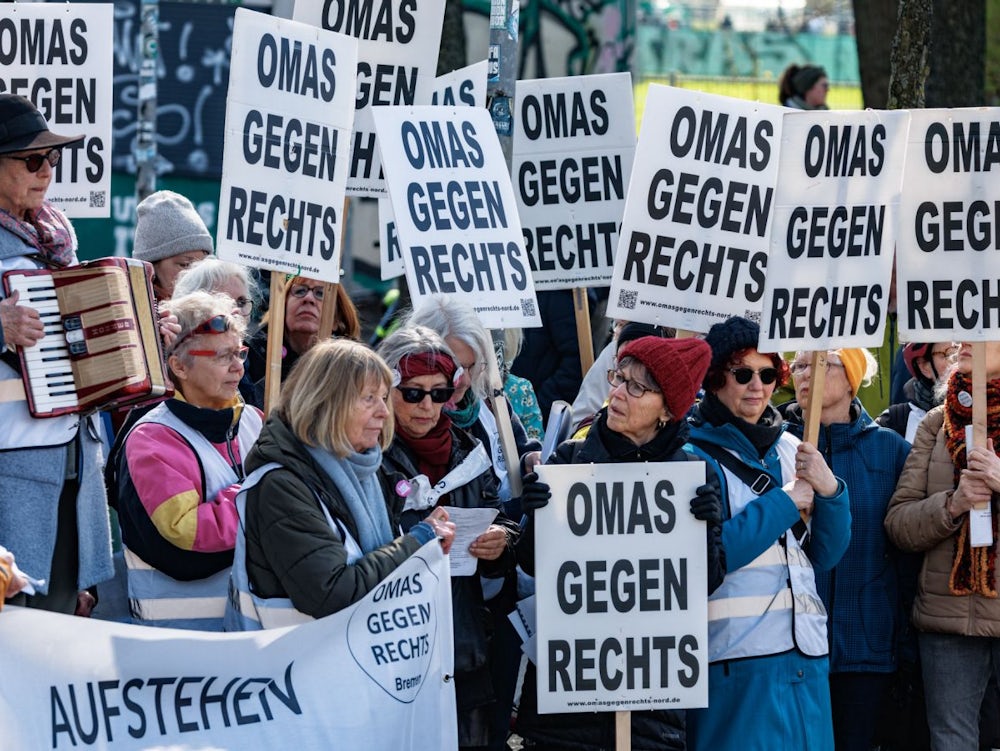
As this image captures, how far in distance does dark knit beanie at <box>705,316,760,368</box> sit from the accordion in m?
1.89

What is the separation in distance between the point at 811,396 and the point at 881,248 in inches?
28.4

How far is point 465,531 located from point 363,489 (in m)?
0.49

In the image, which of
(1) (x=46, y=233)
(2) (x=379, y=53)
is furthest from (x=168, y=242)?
(1) (x=46, y=233)

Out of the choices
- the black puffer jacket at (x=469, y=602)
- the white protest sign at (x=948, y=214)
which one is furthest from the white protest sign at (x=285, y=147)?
the white protest sign at (x=948, y=214)

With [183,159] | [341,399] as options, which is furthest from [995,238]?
[183,159]

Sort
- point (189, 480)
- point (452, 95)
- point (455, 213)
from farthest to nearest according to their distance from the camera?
point (452, 95)
point (455, 213)
point (189, 480)

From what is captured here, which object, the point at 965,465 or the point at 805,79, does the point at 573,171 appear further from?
the point at 805,79

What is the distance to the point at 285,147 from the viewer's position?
6344mm

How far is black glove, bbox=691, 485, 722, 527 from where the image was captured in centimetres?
516

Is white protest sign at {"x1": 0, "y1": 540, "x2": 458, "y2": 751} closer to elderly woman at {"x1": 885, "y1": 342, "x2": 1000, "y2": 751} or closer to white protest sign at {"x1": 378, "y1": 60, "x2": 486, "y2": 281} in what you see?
elderly woman at {"x1": 885, "y1": 342, "x2": 1000, "y2": 751}

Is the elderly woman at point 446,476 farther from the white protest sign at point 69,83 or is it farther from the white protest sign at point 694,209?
the white protest sign at point 69,83

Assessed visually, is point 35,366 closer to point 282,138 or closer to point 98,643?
point 98,643

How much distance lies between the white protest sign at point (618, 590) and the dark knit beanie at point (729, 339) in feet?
1.88

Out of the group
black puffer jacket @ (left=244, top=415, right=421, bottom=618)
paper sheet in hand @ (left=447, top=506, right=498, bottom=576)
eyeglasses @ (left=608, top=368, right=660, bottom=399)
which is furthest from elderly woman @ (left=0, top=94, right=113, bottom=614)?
eyeglasses @ (left=608, top=368, right=660, bottom=399)
